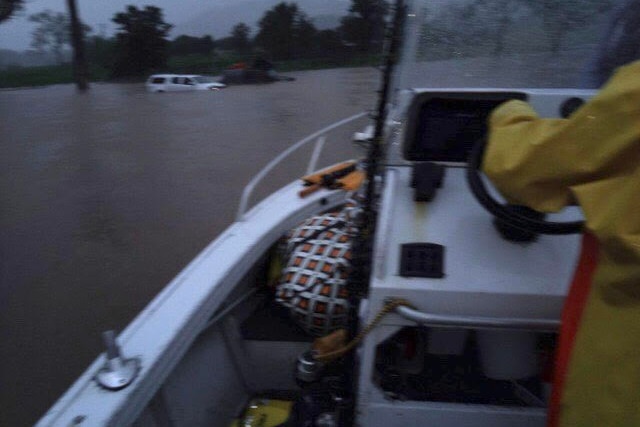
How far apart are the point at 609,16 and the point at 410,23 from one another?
0.60 meters

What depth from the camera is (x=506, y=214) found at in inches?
49.0

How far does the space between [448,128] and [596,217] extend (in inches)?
41.5

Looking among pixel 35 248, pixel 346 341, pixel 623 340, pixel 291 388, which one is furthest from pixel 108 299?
pixel 623 340

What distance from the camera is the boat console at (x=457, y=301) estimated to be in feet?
3.99

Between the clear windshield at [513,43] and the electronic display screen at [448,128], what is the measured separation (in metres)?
0.09

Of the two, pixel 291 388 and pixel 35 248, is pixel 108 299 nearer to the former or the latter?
pixel 35 248

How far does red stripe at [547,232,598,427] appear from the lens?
36.1 inches

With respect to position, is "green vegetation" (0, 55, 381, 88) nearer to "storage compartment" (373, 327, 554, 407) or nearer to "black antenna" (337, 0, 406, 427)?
"black antenna" (337, 0, 406, 427)

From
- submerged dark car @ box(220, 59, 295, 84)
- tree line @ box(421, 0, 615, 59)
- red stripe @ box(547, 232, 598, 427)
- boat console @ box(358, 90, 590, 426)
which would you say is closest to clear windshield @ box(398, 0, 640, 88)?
tree line @ box(421, 0, 615, 59)

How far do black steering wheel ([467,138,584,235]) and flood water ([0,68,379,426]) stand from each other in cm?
45

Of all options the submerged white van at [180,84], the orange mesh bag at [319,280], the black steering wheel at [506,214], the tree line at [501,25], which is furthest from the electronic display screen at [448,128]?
the submerged white van at [180,84]

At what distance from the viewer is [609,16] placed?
1.66 m

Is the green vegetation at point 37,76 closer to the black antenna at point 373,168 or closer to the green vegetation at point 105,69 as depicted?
the green vegetation at point 105,69

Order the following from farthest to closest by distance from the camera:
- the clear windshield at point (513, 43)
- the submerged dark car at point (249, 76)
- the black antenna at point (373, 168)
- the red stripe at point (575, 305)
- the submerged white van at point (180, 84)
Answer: the submerged dark car at point (249, 76) < the submerged white van at point (180, 84) < the clear windshield at point (513, 43) < the black antenna at point (373, 168) < the red stripe at point (575, 305)
